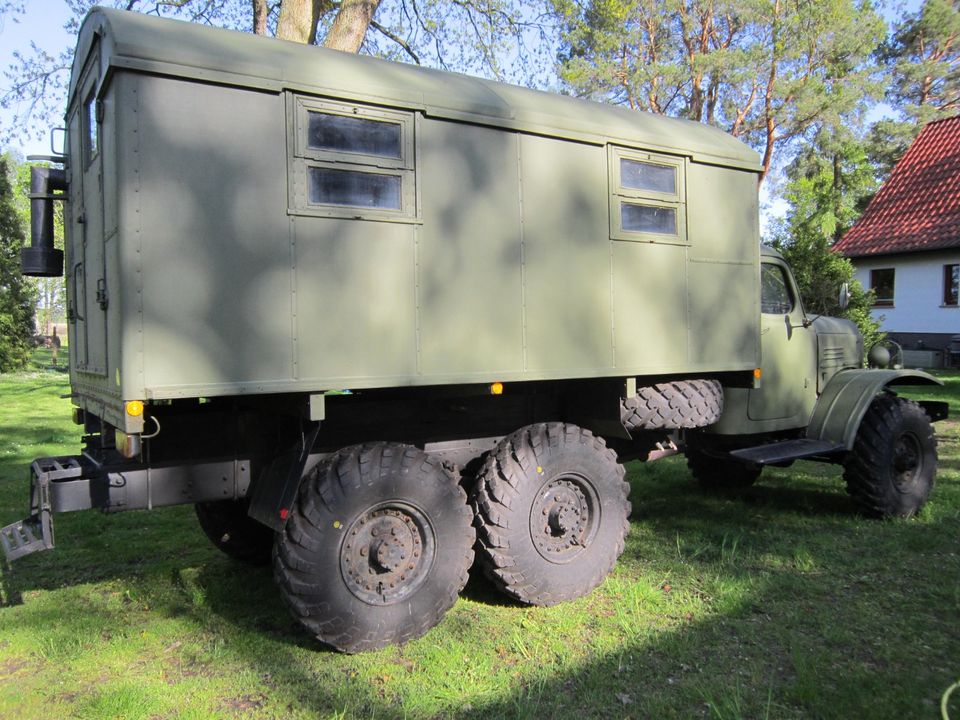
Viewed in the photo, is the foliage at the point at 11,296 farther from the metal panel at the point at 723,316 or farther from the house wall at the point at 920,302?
the house wall at the point at 920,302

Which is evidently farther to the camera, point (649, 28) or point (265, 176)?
point (649, 28)

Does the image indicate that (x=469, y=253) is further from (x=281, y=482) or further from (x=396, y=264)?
(x=281, y=482)

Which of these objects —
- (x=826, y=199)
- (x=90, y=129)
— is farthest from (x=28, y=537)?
(x=826, y=199)

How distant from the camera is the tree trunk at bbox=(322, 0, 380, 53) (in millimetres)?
10703

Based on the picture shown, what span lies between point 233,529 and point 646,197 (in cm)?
358

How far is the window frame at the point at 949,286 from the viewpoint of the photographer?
846 inches

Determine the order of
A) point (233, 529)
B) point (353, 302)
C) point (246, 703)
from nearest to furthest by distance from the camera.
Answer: point (246, 703) < point (353, 302) < point (233, 529)

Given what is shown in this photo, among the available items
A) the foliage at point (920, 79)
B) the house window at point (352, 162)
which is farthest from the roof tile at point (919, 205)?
the house window at point (352, 162)

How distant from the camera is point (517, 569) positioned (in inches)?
173

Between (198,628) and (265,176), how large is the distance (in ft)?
8.35

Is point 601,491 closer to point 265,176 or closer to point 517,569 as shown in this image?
point 517,569

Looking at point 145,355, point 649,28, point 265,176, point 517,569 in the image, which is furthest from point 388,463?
point 649,28

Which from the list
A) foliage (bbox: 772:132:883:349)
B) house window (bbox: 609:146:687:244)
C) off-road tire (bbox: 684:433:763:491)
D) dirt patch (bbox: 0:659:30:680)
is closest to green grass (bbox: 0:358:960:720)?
dirt patch (bbox: 0:659:30:680)

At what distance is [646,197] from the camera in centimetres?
496
